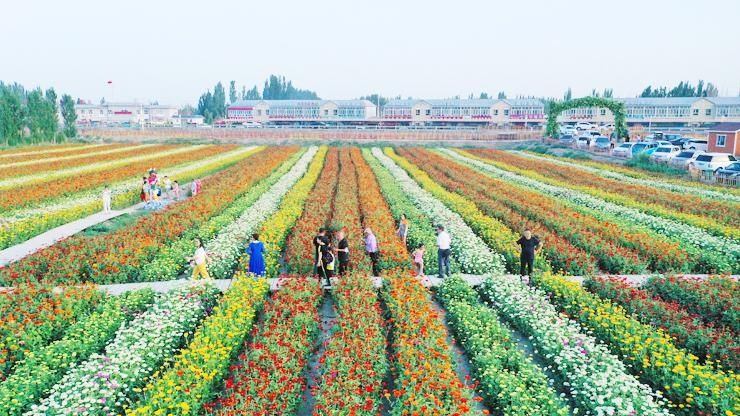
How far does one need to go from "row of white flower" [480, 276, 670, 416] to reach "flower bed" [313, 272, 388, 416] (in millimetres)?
3143

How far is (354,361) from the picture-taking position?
9.41m

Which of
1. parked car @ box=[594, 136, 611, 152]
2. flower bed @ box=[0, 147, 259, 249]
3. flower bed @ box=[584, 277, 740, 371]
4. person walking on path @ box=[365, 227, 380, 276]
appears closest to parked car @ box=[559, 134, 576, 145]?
parked car @ box=[594, 136, 611, 152]

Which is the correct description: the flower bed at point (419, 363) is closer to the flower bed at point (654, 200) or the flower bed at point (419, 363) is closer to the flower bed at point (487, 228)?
the flower bed at point (487, 228)

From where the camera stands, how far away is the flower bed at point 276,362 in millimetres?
8125

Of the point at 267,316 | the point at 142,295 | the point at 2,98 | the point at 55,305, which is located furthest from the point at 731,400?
the point at 2,98

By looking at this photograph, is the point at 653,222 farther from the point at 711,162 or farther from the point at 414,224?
the point at 711,162

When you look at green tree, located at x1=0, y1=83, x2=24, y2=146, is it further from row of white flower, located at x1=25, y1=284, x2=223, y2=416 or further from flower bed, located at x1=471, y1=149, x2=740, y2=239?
row of white flower, located at x1=25, y1=284, x2=223, y2=416

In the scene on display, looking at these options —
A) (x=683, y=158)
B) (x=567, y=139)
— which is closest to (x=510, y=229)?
(x=683, y=158)

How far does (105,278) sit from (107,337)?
4703mm

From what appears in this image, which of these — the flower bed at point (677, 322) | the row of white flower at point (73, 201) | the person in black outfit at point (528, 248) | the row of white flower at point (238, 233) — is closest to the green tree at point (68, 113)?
the row of white flower at point (73, 201)

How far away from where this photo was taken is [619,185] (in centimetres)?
3184

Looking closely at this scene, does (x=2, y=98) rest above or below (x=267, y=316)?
above

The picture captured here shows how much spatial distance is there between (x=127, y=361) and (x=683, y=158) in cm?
4431

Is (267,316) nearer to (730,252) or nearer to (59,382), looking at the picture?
(59,382)
